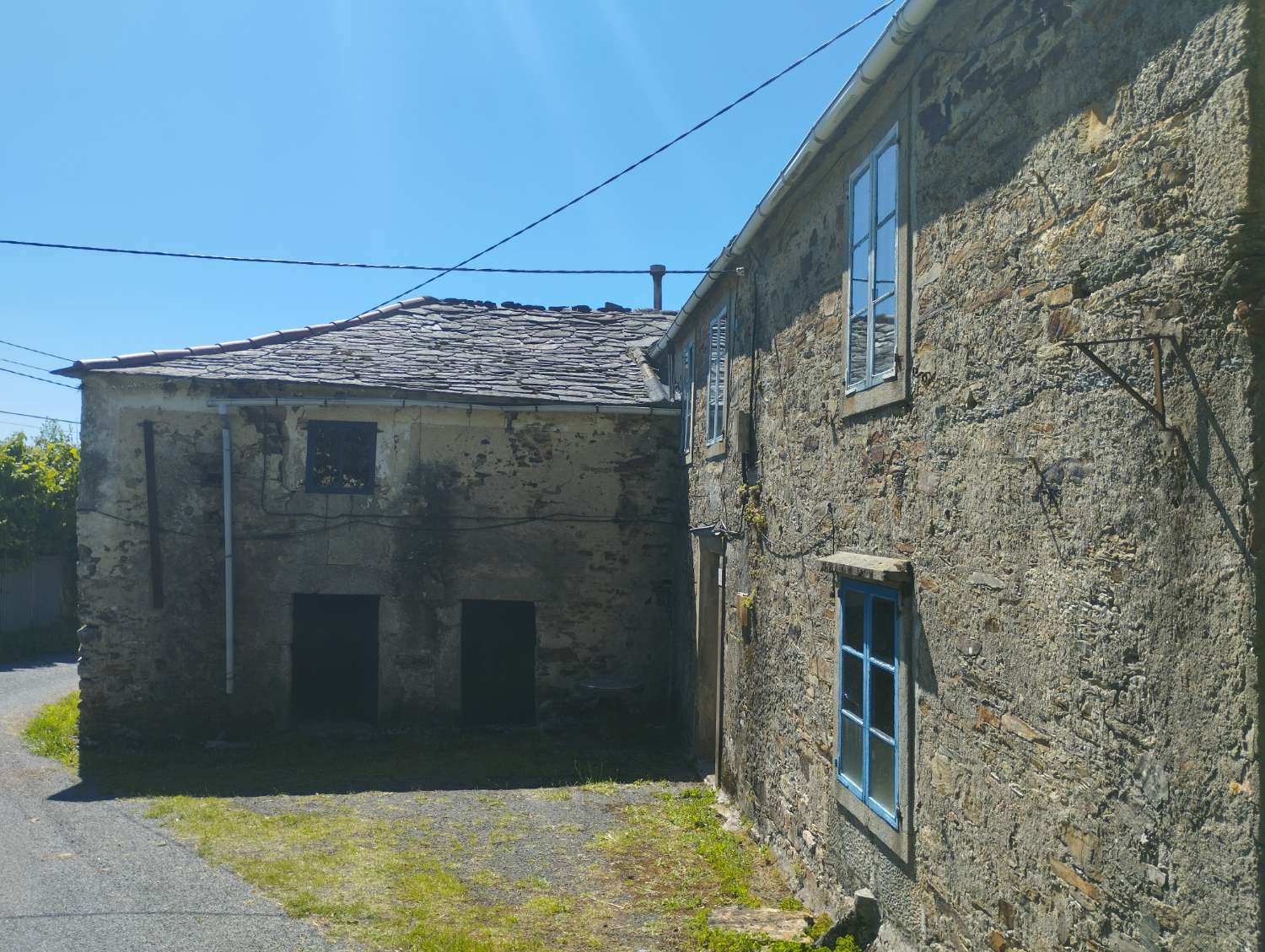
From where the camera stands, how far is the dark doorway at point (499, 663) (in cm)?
1223

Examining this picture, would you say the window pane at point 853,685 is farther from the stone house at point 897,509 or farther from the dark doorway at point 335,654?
the dark doorway at point 335,654

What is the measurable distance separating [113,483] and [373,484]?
286cm

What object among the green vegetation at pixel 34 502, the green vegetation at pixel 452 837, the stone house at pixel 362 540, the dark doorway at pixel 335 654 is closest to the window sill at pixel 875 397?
the green vegetation at pixel 452 837

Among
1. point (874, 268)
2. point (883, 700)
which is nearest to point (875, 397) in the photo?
point (874, 268)

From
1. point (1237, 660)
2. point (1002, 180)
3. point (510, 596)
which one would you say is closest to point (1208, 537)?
point (1237, 660)

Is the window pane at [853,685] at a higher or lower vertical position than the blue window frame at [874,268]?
lower

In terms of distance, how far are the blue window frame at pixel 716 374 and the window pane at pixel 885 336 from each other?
12.6ft

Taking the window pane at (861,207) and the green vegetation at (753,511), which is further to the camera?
the green vegetation at (753,511)

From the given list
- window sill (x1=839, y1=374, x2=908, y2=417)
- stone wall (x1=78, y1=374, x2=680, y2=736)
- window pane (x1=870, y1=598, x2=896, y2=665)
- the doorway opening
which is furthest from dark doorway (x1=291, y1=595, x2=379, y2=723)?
window pane (x1=870, y1=598, x2=896, y2=665)

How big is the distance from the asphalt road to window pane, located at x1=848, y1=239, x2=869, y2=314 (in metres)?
4.89

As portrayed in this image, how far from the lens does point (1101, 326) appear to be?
3359mm

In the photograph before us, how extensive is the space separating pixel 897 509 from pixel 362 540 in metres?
7.94

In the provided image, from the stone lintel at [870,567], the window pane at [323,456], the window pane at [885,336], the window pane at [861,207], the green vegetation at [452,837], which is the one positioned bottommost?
the green vegetation at [452,837]

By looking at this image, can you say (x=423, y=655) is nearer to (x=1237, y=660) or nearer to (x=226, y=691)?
(x=226, y=691)
